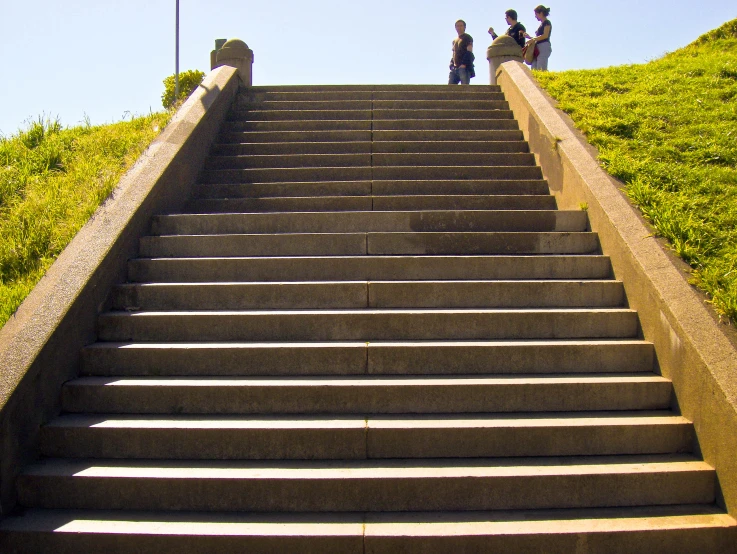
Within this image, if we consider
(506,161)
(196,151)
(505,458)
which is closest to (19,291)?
(196,151)

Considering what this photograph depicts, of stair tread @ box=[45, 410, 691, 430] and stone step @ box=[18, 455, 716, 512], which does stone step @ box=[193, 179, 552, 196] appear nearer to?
stair tread @ box=[45, 410, 691, 430]

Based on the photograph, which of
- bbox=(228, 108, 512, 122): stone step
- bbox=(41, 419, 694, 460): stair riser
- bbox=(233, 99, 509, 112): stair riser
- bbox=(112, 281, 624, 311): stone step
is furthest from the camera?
bbox=(233, 99, 509, 112): stair riser

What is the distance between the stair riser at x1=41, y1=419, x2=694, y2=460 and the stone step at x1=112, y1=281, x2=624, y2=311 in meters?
1.28

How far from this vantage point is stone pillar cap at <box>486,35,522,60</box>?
10.4 meters

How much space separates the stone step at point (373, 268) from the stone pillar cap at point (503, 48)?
6229mm

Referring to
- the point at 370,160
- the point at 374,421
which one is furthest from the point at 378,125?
the point at 374,421

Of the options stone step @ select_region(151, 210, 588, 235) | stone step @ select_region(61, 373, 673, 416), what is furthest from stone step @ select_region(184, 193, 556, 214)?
stone step @ select_region(61, 373, 673, 416)

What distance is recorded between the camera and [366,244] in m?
5.59

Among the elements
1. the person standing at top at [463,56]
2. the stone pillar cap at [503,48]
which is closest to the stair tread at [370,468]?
the stone pillar cap at [503,48]

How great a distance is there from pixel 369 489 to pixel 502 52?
8679 millimetres

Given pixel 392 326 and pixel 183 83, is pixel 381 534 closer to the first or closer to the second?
pixel 392 326

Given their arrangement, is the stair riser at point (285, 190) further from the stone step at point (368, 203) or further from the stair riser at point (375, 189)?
the stone step at point (368, 203)

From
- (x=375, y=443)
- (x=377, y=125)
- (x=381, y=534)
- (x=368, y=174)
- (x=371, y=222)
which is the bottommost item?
(x=381, y=534)

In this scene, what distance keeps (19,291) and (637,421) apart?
4.59 m
